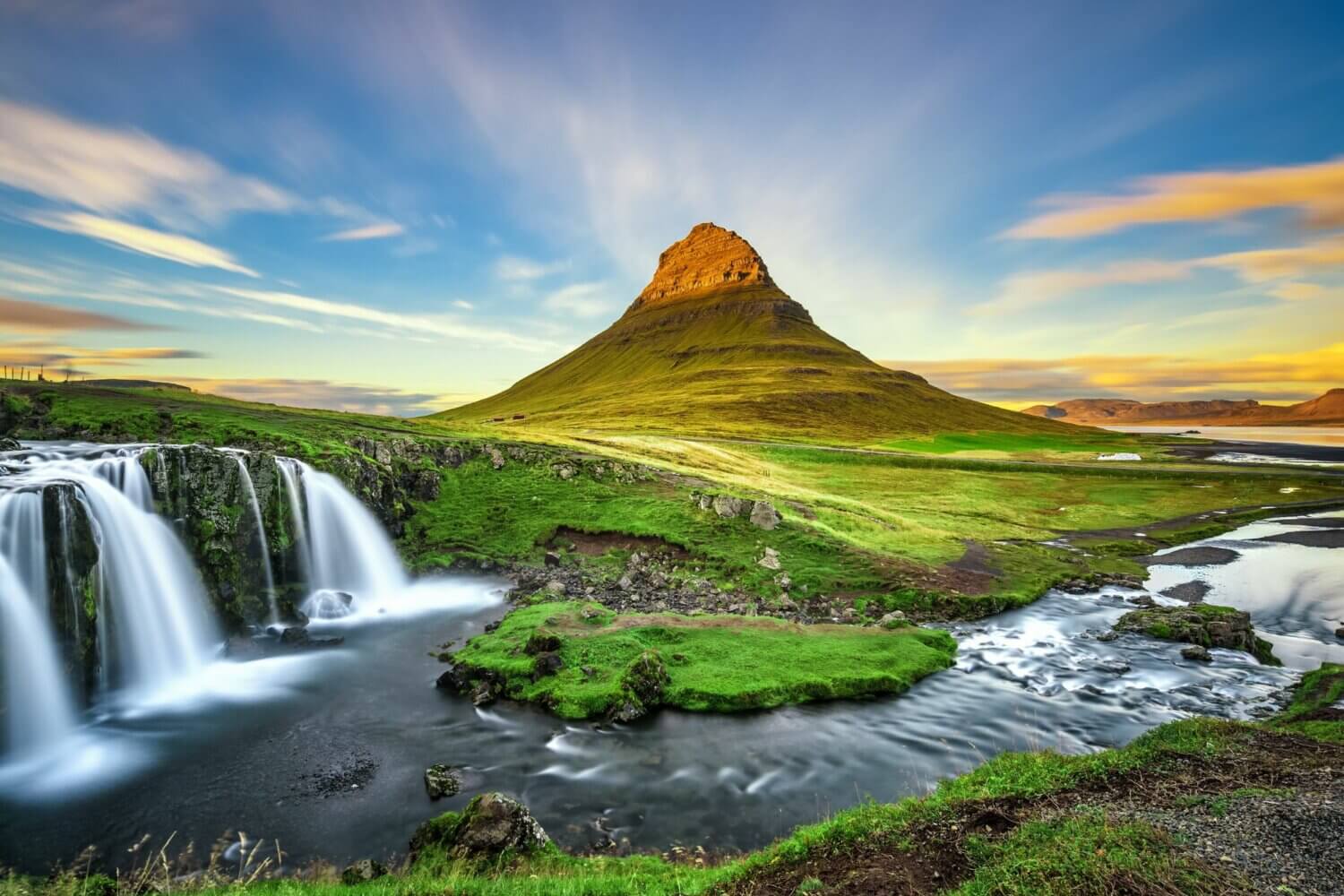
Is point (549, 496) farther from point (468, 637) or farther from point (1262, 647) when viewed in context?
point (1262, 647)

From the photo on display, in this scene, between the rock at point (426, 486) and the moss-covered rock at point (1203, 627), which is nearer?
the moss-covered rock at point (1203, 627)

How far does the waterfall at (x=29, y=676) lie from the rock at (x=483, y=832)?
15.4 m

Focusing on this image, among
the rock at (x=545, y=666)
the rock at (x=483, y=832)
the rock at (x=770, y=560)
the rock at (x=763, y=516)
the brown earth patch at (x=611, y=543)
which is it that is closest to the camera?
the rock at (x=483, y=832)

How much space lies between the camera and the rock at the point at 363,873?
12.1 metres

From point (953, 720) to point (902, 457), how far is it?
93686mm

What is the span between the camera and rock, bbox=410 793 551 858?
1303 cm

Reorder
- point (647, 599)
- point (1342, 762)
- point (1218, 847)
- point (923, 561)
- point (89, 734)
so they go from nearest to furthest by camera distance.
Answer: point (1218, 847) → point (1342, 762) → point (89, 734) → point (647, 599) → point (923, 561)

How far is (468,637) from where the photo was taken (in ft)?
90.5

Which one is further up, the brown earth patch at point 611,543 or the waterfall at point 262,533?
the waterfall at point 262,533

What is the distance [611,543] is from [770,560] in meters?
11.3

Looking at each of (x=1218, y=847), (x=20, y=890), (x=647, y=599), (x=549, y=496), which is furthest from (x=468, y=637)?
(x=1218, y=847)

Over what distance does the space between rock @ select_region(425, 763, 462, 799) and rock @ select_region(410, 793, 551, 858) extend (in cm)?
251

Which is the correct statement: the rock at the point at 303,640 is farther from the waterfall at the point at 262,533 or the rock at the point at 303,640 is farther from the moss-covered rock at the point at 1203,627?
the moss-covered rock at the point at 1203,627

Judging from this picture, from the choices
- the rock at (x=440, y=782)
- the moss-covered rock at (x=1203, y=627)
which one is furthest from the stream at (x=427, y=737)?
the moss-covered rock at (x=1203, y=627)
